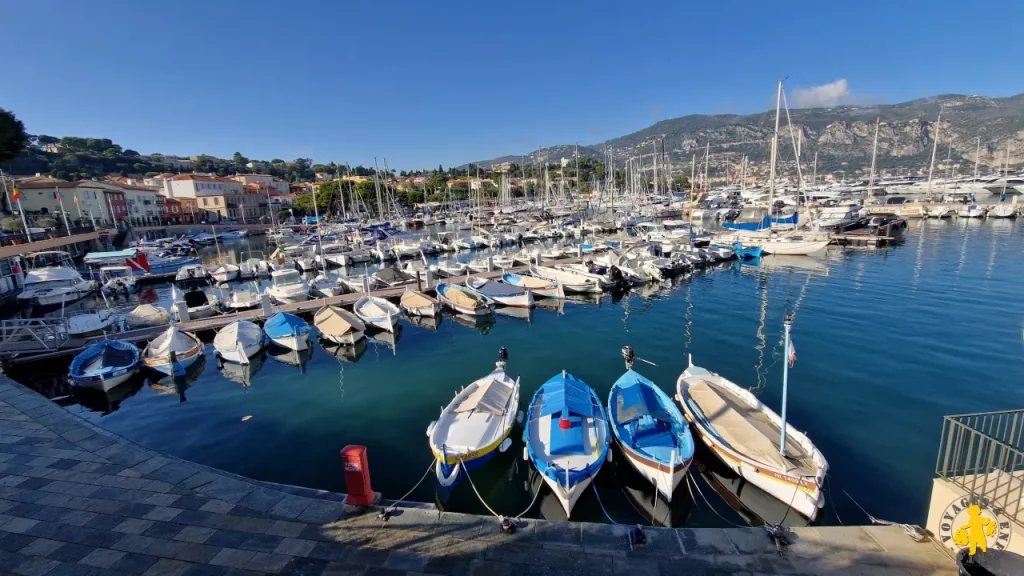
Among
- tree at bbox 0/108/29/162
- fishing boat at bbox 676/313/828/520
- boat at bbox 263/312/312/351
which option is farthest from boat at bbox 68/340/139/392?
tree at bbox 0/108/29/162

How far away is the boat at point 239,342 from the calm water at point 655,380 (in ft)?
3.21

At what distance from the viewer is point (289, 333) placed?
23.2 meters

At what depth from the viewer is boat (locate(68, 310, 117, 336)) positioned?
25203 mm

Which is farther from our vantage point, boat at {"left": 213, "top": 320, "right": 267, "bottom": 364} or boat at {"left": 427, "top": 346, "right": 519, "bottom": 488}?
boat at {"left": 213, "top": 320, "right": 267, "bottom": 364}

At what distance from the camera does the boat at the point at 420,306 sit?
28625 millimetres

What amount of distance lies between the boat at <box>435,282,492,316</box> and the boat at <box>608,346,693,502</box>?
15.2m

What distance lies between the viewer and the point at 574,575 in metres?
7.19

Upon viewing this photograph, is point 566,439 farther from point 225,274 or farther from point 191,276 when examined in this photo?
point 191,276

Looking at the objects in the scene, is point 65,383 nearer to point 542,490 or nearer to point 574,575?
point 542,490

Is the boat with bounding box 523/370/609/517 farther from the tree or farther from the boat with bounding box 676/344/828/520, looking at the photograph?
the tree

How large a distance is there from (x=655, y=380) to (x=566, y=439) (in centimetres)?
809

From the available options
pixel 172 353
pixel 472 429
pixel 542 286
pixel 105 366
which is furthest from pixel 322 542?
pixel 542 286

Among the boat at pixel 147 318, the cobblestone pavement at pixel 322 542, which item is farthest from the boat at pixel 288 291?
the cobblestone pavement at pixel 322 542

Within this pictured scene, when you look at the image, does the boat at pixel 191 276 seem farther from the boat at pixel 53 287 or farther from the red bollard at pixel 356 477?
the red bollard at pixel 356 477
